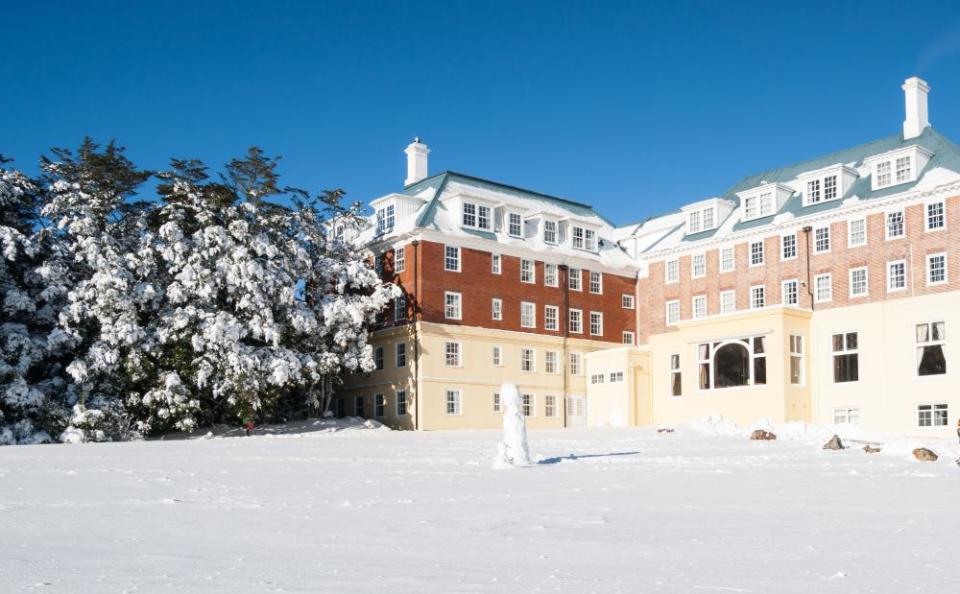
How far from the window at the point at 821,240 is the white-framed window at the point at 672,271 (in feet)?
23.9

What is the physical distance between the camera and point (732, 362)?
40406 millimetres

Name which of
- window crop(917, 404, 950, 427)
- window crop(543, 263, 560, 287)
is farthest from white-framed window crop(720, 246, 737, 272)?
window crop(917, 404, 950, 427)

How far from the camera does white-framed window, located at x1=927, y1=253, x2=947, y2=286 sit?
38.2 m

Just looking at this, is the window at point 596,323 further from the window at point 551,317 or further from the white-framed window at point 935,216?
the white-framed window at point 935,216

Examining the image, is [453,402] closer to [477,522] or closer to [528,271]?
[528,271]

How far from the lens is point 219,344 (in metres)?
39.0

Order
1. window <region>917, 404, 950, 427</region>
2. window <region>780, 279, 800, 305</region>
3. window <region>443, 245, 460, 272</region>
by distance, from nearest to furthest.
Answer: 1. window <region>917, 404, 950, 427</region>
2. window <region>780, 279, 800, 305</region>
3. window <region>443, 245, 460, 272</region>

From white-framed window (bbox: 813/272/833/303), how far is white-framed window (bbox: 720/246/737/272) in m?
4.33

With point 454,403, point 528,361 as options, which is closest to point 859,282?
point 528,361

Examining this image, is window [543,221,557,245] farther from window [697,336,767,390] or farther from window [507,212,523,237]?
window [697,336,767,390]

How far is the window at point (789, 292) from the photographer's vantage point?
43.3 m

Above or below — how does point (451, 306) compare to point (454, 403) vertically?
above

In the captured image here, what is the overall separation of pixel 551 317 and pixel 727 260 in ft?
29.8

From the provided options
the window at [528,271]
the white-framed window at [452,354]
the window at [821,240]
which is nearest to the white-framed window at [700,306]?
the window at [821,240]
